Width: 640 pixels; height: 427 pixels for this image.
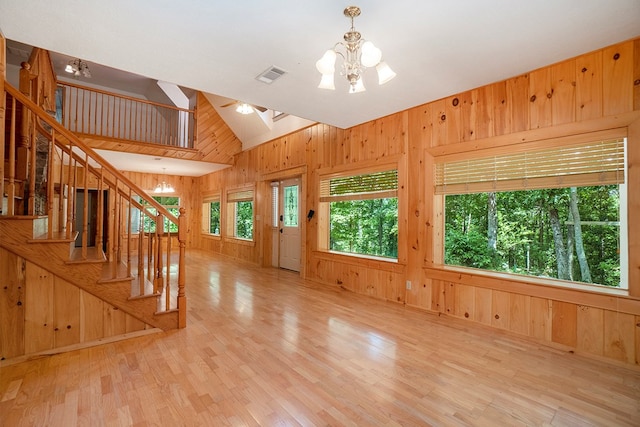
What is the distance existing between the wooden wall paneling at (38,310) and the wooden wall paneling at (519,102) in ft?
14.6

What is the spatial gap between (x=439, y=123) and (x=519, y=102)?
2.66 feet

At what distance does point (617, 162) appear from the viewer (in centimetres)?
245

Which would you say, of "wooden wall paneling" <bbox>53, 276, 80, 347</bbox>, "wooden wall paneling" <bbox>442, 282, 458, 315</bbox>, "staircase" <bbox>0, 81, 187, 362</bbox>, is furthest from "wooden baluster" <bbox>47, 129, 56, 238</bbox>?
"wooden wall paneling" <bbox>442, 282, 458, 315</bbox>

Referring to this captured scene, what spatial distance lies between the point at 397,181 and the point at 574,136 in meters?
1.84

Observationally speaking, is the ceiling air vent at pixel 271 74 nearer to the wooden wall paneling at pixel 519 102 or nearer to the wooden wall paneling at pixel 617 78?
the wooden wall paneling at pixel 519 102

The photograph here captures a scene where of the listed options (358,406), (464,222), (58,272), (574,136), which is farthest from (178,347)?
(574,136)

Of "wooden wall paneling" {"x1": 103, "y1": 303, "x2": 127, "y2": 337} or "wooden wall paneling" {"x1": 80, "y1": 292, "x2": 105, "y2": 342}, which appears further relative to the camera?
"wooden wall paneling" {"x1": 103, "y1": 303, "x2": 127, "y2": 337}

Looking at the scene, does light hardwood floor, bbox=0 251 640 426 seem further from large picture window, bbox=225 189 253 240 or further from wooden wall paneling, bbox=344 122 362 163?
large picture window, bbox=225 189 253 240

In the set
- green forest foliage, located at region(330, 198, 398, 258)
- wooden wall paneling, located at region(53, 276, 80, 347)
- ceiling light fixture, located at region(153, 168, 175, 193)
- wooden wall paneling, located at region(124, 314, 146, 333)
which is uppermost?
ceiling light fixture, located at region(153, 168, 175, 193)

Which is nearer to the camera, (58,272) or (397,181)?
(58,272)

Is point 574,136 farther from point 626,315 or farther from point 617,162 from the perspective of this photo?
point 626,315

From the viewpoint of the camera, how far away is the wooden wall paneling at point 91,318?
2609 mm

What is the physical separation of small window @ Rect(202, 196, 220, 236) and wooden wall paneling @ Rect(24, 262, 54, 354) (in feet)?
20.9

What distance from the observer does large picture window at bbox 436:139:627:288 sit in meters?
2.57
